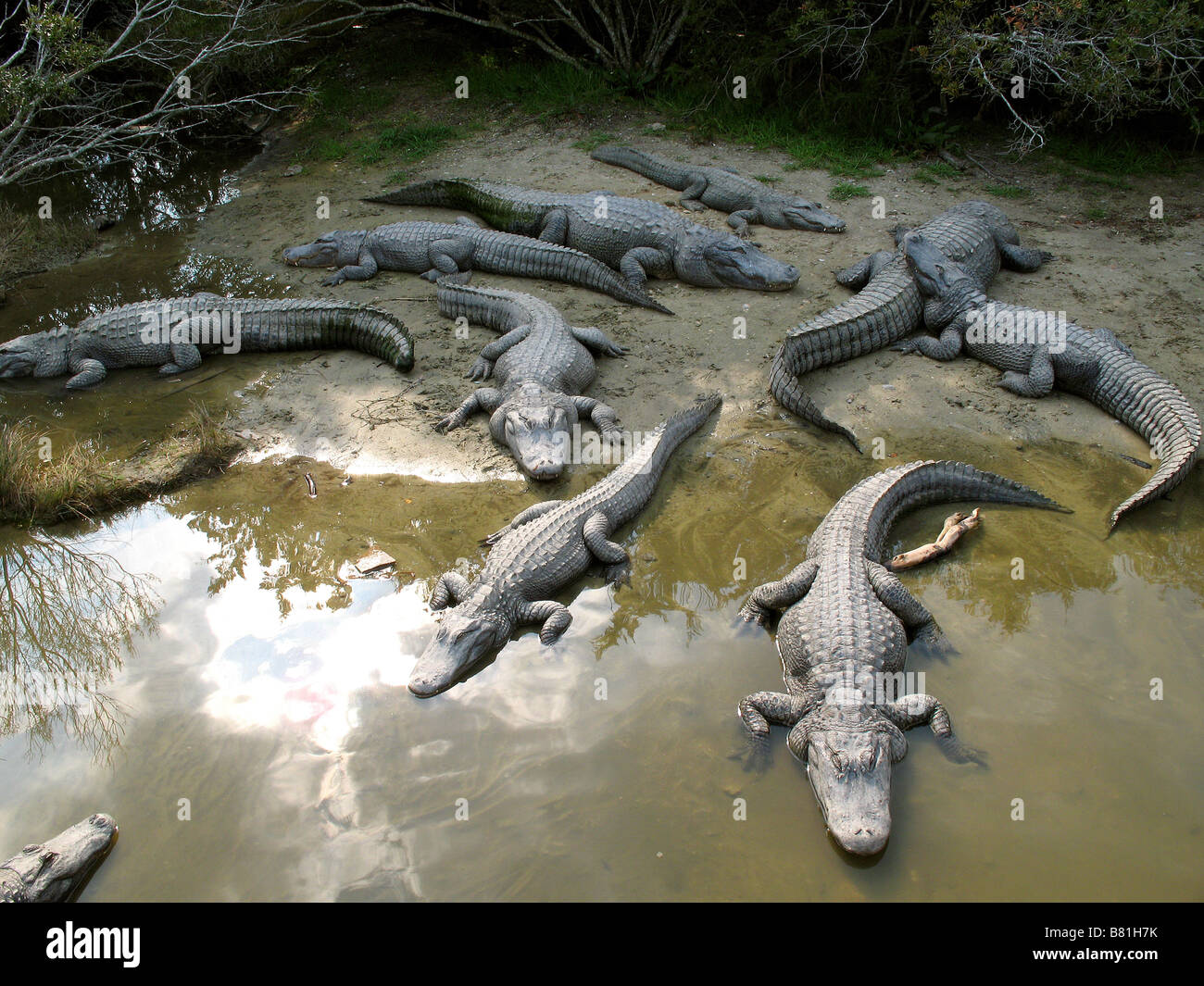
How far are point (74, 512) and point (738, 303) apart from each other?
17.1 feet

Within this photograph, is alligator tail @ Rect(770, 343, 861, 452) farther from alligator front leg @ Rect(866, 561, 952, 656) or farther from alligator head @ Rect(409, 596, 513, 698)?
alligator head @ Rect(409, 596, 513, 698)

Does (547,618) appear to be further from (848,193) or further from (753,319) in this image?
(848,193)

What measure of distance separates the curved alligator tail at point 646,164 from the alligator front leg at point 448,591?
6.47 m

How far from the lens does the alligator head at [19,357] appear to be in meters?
6.57

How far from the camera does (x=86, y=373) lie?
6.59 m

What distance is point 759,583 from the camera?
4.48m

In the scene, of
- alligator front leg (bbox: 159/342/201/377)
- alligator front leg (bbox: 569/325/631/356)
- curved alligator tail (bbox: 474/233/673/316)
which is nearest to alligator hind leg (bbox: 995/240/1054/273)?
curved alligator tail (bbox: 474/233/673/316)

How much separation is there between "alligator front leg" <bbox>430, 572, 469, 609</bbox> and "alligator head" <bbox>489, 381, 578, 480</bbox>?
102 cm

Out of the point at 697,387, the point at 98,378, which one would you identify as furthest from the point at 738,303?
the point at 98,378

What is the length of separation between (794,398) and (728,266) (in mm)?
2162

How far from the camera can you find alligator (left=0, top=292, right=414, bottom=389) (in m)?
6.62

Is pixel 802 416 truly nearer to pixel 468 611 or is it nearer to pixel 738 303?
pixel 738 303

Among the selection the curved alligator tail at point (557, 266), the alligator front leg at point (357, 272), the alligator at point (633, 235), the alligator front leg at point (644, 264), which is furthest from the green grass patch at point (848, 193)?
the alligator front leg at point (357, 272)

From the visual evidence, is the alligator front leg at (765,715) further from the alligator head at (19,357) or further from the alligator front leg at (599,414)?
the alligator head at (19,357)
